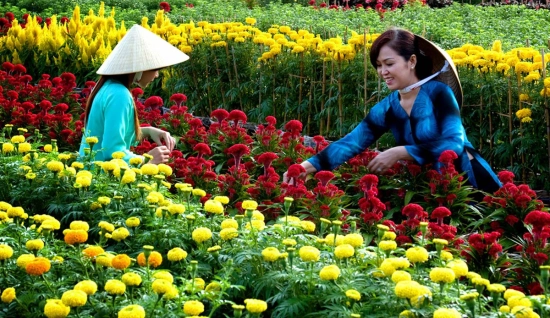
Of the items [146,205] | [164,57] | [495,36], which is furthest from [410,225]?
[495,36]

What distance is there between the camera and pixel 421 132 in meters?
5.67

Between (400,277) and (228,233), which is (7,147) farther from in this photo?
(400,277)

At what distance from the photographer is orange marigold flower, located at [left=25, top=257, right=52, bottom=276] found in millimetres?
3236

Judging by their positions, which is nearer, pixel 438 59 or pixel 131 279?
pixel 131 279

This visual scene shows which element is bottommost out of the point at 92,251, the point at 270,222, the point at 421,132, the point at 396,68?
the point at 270,222

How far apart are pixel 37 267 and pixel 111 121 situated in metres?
2.43

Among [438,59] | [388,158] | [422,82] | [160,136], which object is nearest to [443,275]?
[388,158]

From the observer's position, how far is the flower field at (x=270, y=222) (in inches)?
127

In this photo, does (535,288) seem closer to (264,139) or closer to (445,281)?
(445,281)

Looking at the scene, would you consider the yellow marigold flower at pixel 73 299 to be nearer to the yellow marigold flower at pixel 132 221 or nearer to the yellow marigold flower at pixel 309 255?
the yellow marigold flower at pixel 309 255

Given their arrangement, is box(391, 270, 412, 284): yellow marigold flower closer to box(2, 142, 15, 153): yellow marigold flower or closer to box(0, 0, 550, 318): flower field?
box(0, 0, 550, 318): flower field

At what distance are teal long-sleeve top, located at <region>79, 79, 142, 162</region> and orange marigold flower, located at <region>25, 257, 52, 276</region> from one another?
87.1 inches

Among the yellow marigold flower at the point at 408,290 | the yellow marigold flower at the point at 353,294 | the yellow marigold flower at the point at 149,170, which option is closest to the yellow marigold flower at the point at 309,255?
the yellow marigold flower at the point at 353,294

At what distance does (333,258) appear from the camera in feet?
11.8
